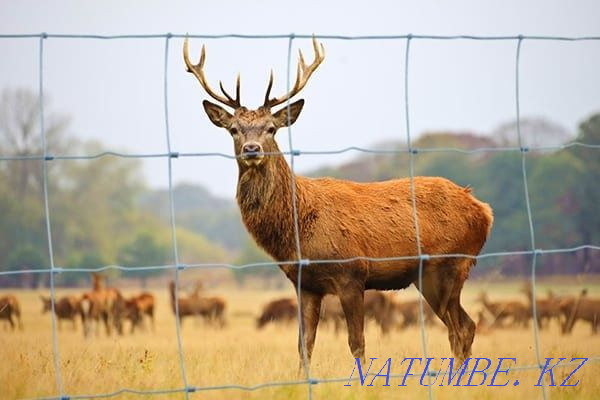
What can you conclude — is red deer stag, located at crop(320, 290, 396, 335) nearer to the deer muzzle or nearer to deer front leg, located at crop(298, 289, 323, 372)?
deer front leg, located at crop(298, 289, 323, 372)

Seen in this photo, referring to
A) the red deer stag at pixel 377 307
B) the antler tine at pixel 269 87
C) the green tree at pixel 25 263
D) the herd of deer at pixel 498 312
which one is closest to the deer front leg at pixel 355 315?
the antler tine at pixel 269 87

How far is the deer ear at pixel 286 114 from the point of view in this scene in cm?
783

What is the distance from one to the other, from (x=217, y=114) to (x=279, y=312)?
15709mm

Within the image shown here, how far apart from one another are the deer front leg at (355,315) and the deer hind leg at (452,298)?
91cm

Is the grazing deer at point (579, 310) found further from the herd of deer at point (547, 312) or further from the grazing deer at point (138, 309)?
the grazing deer at point (138, 309)

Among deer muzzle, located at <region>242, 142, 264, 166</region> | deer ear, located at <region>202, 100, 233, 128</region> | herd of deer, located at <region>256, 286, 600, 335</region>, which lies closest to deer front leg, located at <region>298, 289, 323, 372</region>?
deer muzzle, located at <region>242, 142, 264, 166</region>

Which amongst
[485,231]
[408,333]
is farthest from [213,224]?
[485,231]

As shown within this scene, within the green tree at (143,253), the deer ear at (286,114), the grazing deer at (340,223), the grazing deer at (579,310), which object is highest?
the deer ear at (286,114)

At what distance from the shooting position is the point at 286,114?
25.8ft

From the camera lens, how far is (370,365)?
732 cm

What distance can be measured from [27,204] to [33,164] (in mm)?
3495

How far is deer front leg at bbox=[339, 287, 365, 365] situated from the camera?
7.84m

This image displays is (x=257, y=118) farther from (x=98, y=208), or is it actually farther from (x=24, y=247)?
(x=98, y=208)

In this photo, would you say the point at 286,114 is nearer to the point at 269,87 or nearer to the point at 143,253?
the point at 269,87
